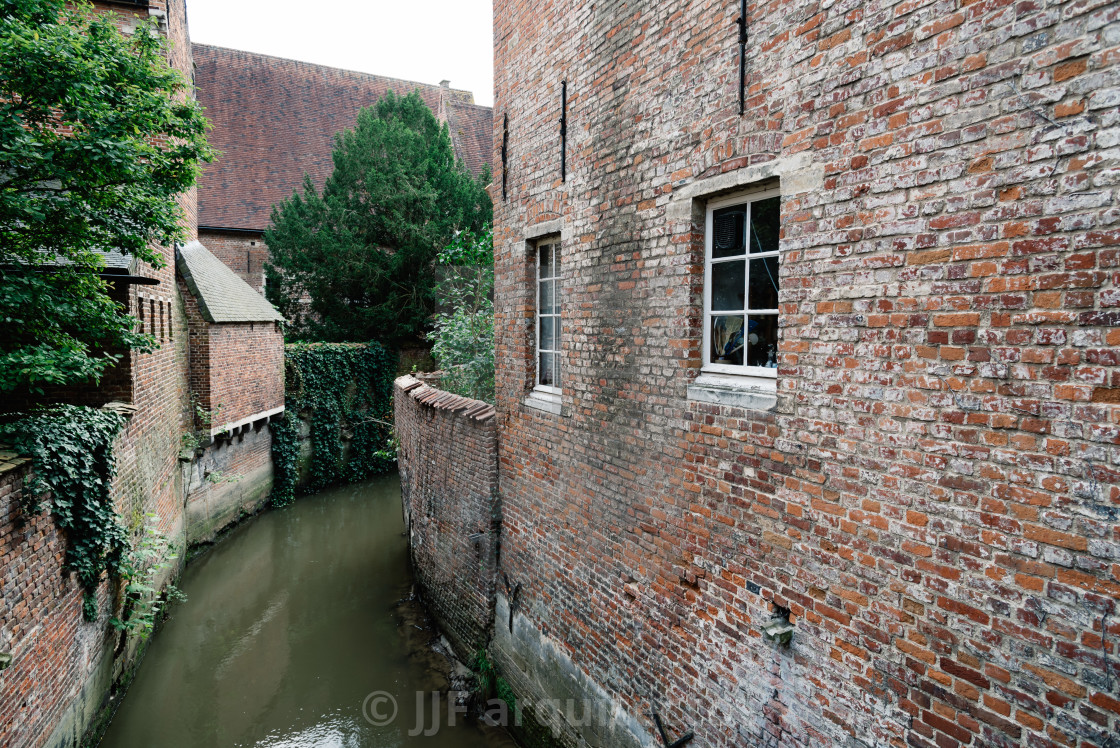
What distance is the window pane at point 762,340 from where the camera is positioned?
3750 mm

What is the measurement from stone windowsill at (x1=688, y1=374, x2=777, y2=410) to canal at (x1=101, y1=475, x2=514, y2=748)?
479 cm

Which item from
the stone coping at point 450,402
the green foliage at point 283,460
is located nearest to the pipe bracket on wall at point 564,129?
the stone coping at point 450,402

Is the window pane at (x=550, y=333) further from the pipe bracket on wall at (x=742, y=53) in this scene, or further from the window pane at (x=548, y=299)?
the pipe bracket on wall at (x=742, y=53)

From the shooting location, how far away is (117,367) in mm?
8266

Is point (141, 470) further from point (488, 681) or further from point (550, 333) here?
point (550, 333)

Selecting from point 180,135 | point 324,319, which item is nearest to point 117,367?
point 180,135

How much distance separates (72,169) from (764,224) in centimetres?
564

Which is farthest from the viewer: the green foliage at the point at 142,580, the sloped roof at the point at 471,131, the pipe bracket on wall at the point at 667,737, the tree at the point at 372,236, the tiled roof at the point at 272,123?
the sloped roof at the point at 471,131

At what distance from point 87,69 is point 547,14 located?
3.84 m

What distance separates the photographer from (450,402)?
802 cm

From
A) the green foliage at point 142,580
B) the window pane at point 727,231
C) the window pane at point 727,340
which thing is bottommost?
the green foliage at point 142,580

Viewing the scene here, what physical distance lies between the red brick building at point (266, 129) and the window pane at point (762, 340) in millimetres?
21569

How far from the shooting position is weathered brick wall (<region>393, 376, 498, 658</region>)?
22.8ft

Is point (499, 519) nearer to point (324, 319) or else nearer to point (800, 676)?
point (800, 676)
